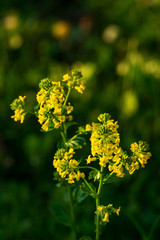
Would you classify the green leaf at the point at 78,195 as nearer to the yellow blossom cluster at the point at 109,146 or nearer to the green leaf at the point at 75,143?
the green leaf at the point at 75,143

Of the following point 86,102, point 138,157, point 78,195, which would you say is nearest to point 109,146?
point 138,157

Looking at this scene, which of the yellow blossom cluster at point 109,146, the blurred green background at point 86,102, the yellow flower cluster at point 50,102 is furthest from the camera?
the blurred green background at point 86,102

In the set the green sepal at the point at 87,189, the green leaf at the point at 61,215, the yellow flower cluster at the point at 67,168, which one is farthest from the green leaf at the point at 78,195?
the yellow flower cluster at the point at 67,168

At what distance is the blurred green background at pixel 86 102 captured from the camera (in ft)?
7.39

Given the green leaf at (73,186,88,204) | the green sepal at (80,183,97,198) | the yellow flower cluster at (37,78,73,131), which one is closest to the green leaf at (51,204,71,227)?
the green leaf at (73,186,88,204)

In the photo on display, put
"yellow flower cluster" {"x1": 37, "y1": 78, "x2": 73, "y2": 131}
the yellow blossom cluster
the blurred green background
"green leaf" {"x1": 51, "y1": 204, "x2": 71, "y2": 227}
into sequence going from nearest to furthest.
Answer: the yellow blossom cluster → "yellow flower cluster" {"x1": 37, "y1": 78, "x2": 73, "y2": 131} → "green leaf" {"x1": 51, "y1": 204, "x2": 71, "y2": 227} → the blurred green background

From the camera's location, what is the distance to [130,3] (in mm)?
3881

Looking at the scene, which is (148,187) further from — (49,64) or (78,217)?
(49,64)

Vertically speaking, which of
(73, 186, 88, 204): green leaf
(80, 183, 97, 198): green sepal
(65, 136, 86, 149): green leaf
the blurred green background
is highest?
the blurred green background

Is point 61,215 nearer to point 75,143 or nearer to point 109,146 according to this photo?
point 75,143

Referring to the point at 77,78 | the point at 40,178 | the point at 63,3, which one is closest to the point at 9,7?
the point at 63,3

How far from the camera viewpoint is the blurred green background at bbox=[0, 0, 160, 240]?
88.7 inches

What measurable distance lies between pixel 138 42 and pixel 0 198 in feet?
7.38

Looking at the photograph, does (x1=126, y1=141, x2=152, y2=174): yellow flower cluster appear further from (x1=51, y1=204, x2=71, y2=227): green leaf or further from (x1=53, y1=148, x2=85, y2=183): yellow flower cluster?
(x1=51, y1=204, x2=71, y2=227): green leaf
